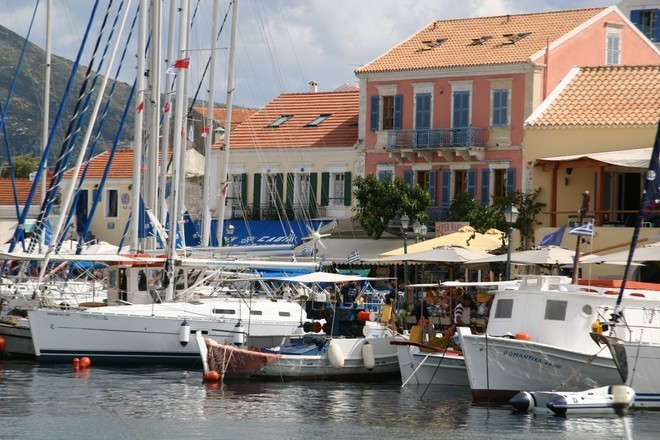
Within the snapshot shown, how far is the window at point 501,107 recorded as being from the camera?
55.1 metres

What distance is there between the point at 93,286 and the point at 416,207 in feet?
52.5

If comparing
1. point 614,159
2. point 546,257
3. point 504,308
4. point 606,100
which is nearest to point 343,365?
point 504,308

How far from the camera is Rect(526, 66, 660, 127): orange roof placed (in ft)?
156

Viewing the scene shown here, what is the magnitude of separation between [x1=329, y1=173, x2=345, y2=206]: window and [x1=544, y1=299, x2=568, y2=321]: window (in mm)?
28720

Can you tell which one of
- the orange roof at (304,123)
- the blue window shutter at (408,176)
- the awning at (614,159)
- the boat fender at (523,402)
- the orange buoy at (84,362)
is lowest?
the orange buoy at (84,362)

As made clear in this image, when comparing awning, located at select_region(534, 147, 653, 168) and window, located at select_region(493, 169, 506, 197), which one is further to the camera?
window, located at select_region(493, 169, 506, 197)

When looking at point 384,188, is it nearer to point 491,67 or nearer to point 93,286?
point 491,67

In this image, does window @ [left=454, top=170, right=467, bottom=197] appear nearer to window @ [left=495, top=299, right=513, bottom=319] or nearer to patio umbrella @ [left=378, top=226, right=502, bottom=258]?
patio umbrella @ [left=378, top=226, right=502, bottom=258]

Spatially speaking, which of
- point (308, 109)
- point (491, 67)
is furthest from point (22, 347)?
point (308, 109)

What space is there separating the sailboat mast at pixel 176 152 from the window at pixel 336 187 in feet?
44.0

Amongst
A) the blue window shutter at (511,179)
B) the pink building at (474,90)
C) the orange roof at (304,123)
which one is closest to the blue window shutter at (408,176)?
the pink building at (474,90)

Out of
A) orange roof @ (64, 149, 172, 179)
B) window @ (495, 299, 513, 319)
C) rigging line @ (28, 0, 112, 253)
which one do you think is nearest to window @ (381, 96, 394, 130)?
rigging line @ (28, 0, 112, 253)

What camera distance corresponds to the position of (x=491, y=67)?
181 ft

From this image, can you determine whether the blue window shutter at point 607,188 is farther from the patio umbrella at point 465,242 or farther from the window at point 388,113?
the window at point 388,113
